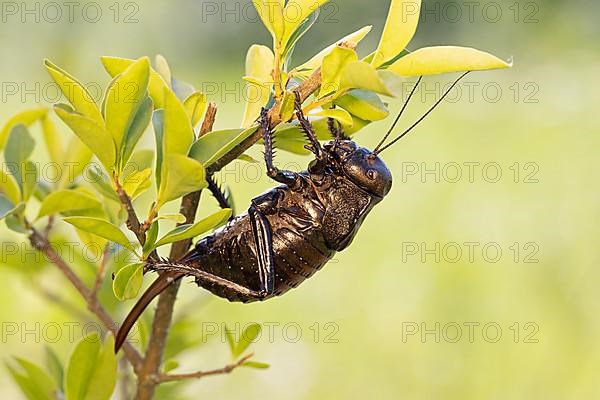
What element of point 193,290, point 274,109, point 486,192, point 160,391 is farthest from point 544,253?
point 274,109

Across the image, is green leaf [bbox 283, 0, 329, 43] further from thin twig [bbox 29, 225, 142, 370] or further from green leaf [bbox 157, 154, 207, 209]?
thin twig [bbox 29, 225, 142, 370]

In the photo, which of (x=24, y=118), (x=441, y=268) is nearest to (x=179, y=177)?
(x=24, y=118)

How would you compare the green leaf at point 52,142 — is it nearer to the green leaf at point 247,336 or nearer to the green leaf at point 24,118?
the green leaf at point 24,118

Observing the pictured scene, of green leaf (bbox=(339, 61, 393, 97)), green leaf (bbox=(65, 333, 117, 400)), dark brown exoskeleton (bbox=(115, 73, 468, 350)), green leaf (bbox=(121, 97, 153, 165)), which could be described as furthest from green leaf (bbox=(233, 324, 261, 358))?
green leaf (bbox=(339, 61, 393, 97))

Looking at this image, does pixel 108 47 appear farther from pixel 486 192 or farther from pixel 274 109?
pixel 274 109

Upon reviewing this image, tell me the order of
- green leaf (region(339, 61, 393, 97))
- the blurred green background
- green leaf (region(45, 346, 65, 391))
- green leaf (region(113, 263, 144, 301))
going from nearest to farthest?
green leaf (region(339, 61, 393, 97)) < green leaf (region(113, 263, 144, 301)) < green leaf (region(45, 346, 65, 391)) < the blurred green background

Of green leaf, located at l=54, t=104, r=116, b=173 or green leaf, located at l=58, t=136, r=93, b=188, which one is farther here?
green leaf, located at l=58, t=136, r=93, b=188
